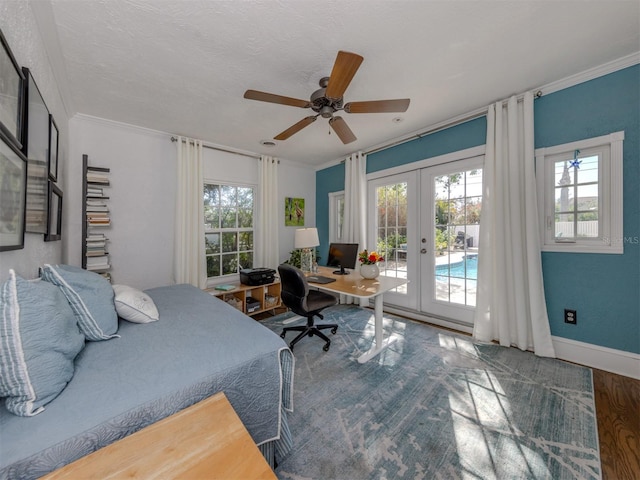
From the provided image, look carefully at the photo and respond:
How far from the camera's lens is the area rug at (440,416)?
1271mm

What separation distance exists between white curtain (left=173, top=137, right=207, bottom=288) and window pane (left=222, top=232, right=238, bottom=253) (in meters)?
0.40

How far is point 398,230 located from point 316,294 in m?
1.56

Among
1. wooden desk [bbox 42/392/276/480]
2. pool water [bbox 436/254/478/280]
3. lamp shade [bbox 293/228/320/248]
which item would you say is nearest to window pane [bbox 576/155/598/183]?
pool water [bbox 436/254/478/280]

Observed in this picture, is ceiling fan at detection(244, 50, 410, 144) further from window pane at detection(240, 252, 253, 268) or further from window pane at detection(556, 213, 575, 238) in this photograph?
window pane at detection(240, 252, 253, 268)

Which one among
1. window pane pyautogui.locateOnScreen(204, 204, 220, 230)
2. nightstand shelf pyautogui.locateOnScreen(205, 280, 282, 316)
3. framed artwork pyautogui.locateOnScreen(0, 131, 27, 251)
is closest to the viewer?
framed artwork pyautogui.locateOnScreen(0, 131, 27, 251)

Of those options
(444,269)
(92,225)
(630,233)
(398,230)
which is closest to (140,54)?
(92,225)

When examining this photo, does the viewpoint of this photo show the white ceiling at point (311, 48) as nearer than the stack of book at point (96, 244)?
Yes

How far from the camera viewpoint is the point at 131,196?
9.48 ft

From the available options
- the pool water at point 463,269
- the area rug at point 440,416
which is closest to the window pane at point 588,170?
the pool water at point 463,269

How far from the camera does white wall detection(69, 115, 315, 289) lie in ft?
8.49

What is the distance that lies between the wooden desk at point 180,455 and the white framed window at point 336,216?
12.1ft

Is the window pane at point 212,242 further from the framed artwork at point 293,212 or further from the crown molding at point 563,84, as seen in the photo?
the crown molding at point 563,84

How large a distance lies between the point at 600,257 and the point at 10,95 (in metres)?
3.85

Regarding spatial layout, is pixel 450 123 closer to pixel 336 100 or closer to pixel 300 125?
pixel 336 100
